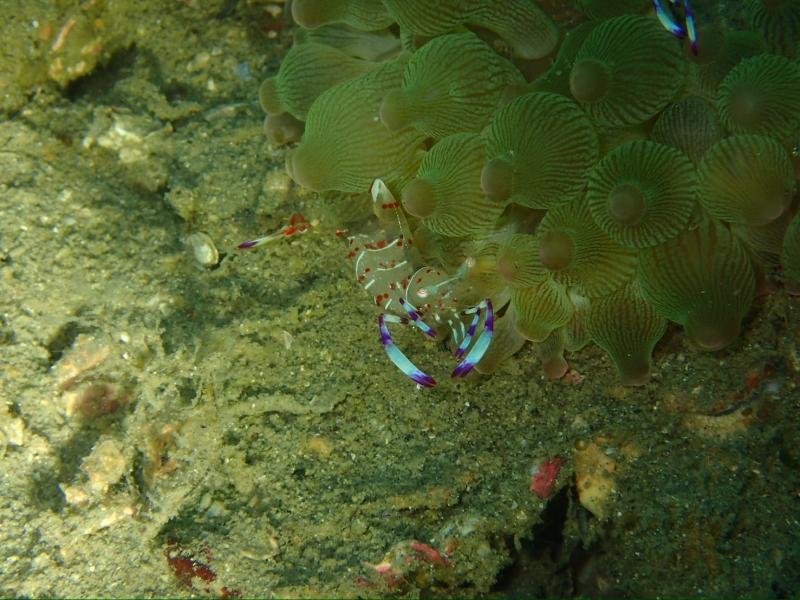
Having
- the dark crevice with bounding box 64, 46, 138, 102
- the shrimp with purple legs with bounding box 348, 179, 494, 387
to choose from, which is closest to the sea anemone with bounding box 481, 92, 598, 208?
the shrimp with purple legs with bounding box 348, 179, 494, 387

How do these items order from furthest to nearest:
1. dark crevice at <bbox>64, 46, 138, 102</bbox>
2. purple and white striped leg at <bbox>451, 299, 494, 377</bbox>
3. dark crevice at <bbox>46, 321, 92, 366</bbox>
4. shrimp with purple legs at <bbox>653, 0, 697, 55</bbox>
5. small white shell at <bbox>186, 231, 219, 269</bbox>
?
dark crevice at <bbox>64, 46, 138, 102</bbox>, small white shell at <bbox>186, 231, 219, 269</bbox>, dark crevice at <bbox>46, 321, 92, 366</bbox>, purple and white striped leg at <bbox>451, 299, 494, 377</bbox>, shrimp with purple legs at <bbox>653, 0, 697, 55</bbox>

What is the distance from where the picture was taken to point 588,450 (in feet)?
9.33

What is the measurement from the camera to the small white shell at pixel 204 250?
138 inches

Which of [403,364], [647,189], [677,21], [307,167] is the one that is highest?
[677,21]

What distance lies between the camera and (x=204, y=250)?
11.5 feet

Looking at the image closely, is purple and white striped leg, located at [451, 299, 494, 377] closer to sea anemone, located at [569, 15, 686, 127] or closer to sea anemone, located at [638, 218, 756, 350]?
sea anemone, located at [638, 218, 756, 350]

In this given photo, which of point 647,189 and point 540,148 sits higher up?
point 540,148

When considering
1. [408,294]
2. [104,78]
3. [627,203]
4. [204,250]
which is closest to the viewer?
[627,203]

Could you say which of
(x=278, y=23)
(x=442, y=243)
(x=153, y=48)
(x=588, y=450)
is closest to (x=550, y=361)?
(x=588, y=450)

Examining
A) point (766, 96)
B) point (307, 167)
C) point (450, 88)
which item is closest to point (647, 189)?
point (766, 96)

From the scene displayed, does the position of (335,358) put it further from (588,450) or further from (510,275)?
(588,450)

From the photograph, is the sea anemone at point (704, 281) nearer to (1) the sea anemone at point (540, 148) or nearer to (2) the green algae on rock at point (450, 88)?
(1) the sea anemone at point (540, 148)

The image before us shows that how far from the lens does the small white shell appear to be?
11.5 feet

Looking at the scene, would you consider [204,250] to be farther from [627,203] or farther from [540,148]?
[627,203]
